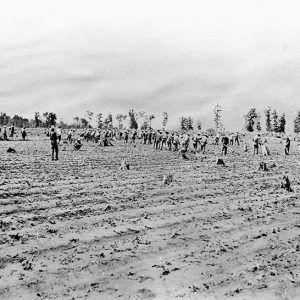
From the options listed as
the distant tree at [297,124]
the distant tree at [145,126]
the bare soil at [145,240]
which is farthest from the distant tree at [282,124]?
the bare soil at [145,240]

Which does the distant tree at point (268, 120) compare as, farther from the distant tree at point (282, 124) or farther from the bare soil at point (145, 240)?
the bare soil at point (145, 240)

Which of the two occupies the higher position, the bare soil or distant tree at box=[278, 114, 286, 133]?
distant tree at box=[278, 114, 286, 133]

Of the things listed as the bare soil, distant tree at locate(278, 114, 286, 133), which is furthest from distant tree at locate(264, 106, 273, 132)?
the bare soil

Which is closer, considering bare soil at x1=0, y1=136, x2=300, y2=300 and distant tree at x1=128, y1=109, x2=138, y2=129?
bare soil at x1=0, y1=136, x2=300, y2=300

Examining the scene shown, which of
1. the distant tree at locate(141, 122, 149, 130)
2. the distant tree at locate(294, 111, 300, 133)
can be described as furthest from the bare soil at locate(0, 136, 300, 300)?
the distant tree at locate(294, 111, 300, 133)

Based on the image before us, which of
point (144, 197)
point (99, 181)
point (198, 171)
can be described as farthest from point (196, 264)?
point (198, 171)

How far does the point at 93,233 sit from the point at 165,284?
2.85 metres

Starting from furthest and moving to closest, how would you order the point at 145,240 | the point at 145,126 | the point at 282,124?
the point at 145,126 → the point at 282,124 → the point at 145,240

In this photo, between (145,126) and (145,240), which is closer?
(145,240)

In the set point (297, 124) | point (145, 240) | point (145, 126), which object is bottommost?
point (145, 240)

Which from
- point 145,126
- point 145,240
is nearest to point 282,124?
point 145,126

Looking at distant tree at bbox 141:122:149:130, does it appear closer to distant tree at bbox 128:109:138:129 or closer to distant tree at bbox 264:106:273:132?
distant tree at bbox 128:109:138:129

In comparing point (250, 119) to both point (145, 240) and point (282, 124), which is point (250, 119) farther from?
point (145, 240)

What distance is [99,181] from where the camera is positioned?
49.6ft
